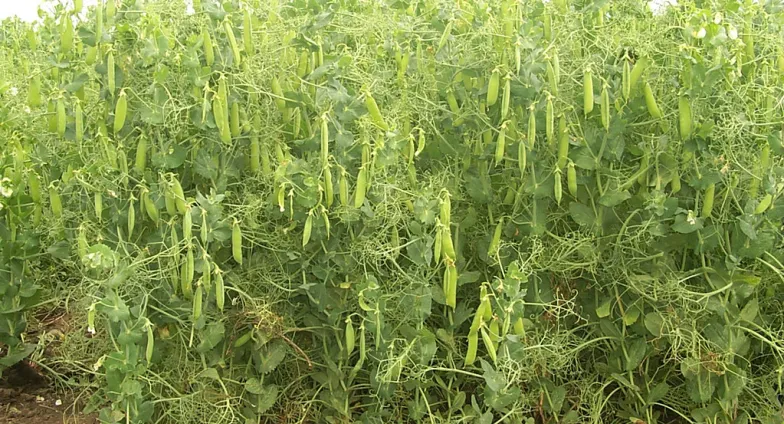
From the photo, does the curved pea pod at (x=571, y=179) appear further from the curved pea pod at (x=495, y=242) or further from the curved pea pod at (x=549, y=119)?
the curved pea pod at (x=495, y=242)

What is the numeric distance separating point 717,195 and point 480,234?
715 millimetres

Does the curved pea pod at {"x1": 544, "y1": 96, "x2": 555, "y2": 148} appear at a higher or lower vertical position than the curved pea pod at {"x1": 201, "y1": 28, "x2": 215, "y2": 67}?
lower

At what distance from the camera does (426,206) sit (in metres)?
2.19

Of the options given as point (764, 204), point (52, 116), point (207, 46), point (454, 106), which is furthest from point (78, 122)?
point (764, 204)

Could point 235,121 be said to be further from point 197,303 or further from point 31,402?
point 31,402

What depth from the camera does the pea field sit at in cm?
224

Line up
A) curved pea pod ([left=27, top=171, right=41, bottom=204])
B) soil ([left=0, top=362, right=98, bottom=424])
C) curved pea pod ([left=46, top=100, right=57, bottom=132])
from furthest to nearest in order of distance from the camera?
soil ([left=0, top=362, right=98, bottom=424]) < curved pea pod ([left=27, top=171, right=41, bottom=204]) < curved pea pod ([left=46, top=100, right=57, bottom=132])

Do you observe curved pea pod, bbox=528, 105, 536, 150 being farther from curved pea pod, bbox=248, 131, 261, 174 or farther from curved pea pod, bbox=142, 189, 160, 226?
curved pea pod, bbox=142, 189, 160, 226

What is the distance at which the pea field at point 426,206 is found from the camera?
224cm

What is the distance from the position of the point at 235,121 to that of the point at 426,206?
581 mm

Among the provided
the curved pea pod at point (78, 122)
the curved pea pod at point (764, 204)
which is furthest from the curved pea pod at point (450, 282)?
the curved pea pod at point (78, 122)

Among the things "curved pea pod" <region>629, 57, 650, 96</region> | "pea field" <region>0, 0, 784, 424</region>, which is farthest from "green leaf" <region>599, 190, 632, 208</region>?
"curved pea pod" <region>629, 57, 650, 96</region>

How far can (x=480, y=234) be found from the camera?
2598mm

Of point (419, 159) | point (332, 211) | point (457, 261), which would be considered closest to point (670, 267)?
point (457, 261)
